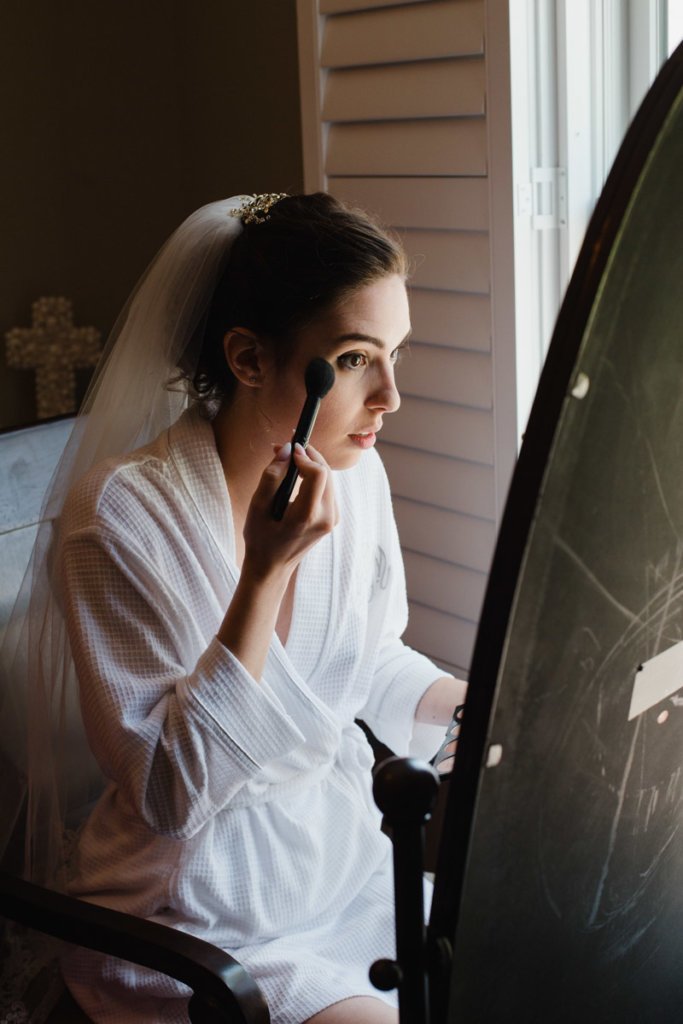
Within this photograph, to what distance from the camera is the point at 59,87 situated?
285cm

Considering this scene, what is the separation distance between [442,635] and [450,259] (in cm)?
60

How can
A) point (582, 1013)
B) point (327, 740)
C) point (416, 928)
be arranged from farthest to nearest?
1. point (327, 740)
2. point (582, 1013)
3. point (416, 928)

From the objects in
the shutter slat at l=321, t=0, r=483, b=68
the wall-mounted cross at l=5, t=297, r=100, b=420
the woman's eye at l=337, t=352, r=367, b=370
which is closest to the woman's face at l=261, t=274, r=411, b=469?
the woman's eye at l=337, t=352, r=367, b=370

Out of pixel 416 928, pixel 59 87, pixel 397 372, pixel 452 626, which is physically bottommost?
pixel 452 626

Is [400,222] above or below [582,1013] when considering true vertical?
above

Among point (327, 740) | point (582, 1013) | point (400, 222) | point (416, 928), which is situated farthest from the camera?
point (400, 222)

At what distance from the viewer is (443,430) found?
70.3 inches

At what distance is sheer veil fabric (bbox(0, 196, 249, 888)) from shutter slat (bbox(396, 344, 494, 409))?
48cm

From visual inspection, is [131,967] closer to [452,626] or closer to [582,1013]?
[582,1013]

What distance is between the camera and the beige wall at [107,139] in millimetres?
2480

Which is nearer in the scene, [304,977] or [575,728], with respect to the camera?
[575,728]

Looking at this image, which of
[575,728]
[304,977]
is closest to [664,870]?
[575,728]

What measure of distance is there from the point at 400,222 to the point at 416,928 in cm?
141

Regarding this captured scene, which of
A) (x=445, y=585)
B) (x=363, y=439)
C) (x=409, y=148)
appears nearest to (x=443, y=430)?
(x=445, y=585)
